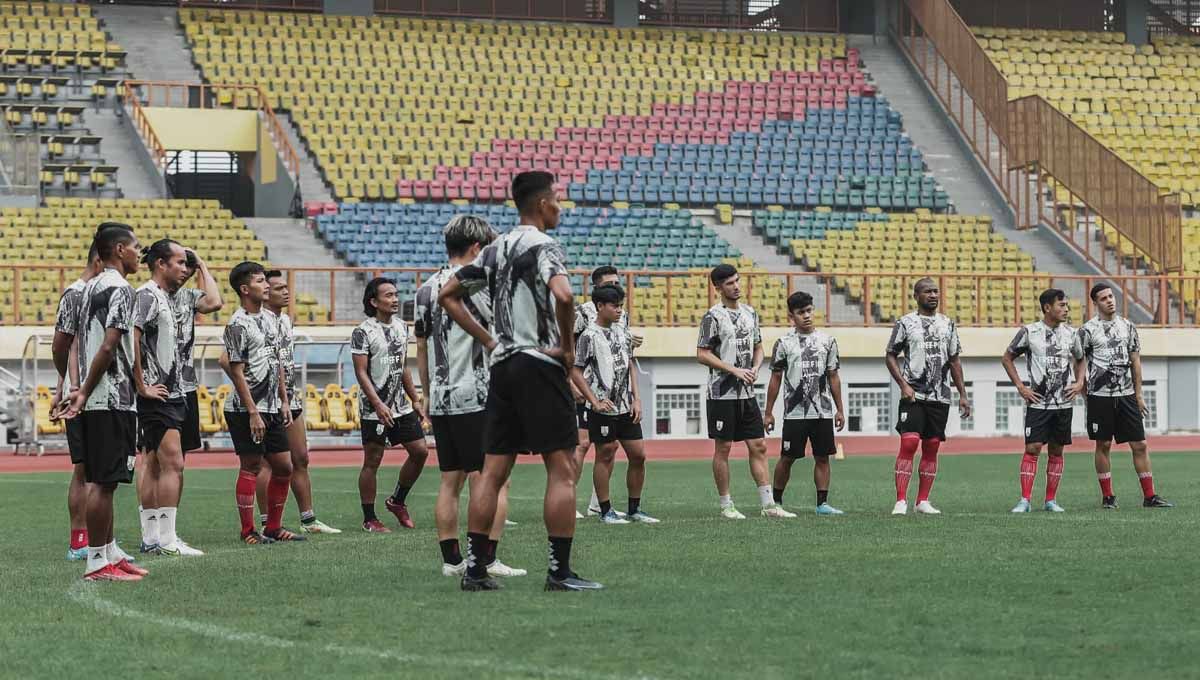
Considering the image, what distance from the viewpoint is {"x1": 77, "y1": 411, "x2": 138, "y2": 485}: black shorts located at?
31.0 feet

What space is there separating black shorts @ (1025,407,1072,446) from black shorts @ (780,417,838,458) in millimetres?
1775

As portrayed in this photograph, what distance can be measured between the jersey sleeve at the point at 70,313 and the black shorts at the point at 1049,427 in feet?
27.5

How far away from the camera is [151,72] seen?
41.4 m

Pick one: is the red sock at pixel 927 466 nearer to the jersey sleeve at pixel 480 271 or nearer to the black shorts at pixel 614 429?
the black shorts at pixel 614 429

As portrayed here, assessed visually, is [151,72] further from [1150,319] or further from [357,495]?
[357,495]

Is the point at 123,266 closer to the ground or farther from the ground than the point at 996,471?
farther from the ground

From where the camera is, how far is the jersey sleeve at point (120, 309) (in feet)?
31.3

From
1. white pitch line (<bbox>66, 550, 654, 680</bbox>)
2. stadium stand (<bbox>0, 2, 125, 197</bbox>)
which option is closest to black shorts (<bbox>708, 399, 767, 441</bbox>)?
white pitch line (<bbox>66, 550, 654, 680</bbox>)

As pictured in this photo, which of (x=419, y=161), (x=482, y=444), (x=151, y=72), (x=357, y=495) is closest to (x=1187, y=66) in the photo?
(x=419, y=161)

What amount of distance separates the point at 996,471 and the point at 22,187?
22.0m

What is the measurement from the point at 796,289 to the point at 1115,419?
1795 centimetres

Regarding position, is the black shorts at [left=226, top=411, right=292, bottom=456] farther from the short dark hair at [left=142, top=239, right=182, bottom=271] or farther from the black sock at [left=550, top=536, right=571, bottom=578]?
the black sock at [left=550, top=536, right=571, bottom=578]

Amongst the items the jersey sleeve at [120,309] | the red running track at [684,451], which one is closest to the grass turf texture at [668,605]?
the jersey sleeve at [120,309]

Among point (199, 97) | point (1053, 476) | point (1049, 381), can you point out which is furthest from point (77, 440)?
point (199, 97)
